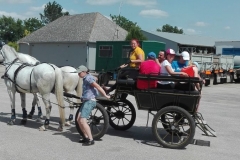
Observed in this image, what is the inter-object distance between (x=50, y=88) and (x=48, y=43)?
38791 mm

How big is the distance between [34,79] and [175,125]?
11.6 ft

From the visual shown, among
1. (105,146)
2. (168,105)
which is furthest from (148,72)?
(105,146)

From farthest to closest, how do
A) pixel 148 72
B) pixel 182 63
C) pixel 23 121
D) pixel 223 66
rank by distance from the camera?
pixel 223 66
pixel 23 121
pixel 182 63
pixel 148 72

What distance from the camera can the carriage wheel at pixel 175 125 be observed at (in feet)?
23.5

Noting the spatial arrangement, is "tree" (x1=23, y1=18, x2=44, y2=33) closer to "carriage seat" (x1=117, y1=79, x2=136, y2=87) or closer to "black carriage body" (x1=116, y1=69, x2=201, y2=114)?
"carriage seat" (x1=117, y1=79, x2=136, y2=87)

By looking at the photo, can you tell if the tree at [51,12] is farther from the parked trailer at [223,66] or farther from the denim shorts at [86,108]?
the denim shorts at [86,108]

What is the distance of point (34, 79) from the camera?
29.3 feet

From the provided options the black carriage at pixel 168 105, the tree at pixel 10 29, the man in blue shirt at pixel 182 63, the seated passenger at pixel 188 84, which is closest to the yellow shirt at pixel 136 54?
the black carriage at pixel 168 105

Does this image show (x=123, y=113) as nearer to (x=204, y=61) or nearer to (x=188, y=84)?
(x=188, y=84)

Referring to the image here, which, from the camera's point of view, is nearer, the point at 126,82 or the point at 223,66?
the point at 126,82

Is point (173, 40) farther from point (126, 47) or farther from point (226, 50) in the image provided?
point (126, 47)

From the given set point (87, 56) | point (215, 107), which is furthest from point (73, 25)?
point (215, 107)

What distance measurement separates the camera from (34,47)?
163ft

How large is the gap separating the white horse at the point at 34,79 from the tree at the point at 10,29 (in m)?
94.7
